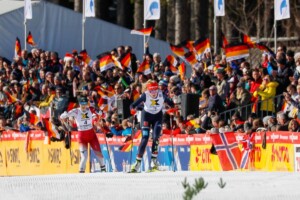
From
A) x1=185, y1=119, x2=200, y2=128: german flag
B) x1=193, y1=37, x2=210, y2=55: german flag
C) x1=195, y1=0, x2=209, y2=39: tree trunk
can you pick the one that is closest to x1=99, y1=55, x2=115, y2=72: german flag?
x1=193, y1=37, x2=210, y2=55: german flag

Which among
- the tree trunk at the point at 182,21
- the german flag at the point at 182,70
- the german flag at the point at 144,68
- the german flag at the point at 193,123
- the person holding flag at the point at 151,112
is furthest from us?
the tree trunk at the point at 182,21

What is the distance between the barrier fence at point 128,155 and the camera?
942 inches

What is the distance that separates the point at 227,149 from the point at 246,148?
79 cm

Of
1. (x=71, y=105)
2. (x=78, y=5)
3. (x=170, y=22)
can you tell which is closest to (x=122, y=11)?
(x=170, y=22)

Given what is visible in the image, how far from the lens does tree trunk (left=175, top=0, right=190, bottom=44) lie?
141ft

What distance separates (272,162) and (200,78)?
5452 millimetres

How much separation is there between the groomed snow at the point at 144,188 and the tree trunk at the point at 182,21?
23.0 m

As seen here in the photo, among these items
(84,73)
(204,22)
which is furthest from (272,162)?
(204,22)

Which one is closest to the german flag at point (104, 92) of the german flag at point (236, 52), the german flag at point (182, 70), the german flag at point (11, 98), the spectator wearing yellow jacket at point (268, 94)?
the german flag at point (182, 70)

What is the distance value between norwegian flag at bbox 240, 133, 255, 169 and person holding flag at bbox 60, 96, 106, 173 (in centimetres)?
369

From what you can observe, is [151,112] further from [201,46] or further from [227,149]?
[201,46]

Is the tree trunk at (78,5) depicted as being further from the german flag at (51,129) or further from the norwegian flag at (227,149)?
the norwegian flag at (227,149)

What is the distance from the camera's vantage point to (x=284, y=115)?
2433 centimetres

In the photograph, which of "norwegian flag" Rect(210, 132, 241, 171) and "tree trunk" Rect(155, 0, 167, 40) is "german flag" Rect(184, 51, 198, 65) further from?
"tree trunk" Rect(155, 0, 167, 40)
